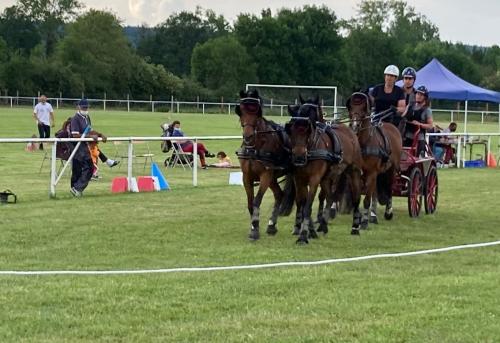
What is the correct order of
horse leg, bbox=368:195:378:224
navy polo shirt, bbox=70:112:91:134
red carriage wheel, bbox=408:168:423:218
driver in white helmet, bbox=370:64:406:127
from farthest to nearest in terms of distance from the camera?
navy polo shirt, bbox=70:112:91:134, red carriage wheel, bbox=408:168:423:218, driver in white helmet, bbox=370:64:406:127, horse leg, bbox=368:195:378:224

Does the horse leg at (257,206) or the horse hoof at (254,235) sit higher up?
the horse leg at (257,206)

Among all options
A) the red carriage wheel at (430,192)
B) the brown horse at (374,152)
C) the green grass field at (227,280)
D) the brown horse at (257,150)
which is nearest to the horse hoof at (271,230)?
the green grass field at (227,280)

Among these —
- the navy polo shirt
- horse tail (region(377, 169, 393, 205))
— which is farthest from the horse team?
the navy polo shirt

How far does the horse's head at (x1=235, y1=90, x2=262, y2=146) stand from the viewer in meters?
9.52

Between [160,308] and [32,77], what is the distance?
69330 millimetres

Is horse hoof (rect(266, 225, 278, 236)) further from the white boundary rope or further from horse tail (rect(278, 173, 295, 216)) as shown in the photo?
the white boundary rope

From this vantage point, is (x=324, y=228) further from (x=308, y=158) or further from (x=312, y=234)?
(x=308, y=158)

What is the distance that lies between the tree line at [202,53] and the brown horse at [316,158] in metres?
56.3

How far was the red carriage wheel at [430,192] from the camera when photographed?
1314 centimetres

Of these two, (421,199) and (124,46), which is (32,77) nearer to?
(124,46)

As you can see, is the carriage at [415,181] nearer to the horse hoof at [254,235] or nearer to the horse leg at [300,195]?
the horse leg at [300,195]

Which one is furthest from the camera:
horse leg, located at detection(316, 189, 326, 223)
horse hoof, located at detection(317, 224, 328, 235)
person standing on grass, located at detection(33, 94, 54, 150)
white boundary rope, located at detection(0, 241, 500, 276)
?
person standing on grass, located at detection(33, 94, 54, 150)

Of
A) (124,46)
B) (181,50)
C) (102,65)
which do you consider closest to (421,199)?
(102,65)

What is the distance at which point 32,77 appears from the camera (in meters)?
72.6
